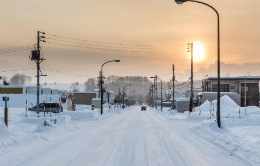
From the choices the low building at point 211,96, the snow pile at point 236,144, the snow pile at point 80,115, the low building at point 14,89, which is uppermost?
the low building at point 14,89

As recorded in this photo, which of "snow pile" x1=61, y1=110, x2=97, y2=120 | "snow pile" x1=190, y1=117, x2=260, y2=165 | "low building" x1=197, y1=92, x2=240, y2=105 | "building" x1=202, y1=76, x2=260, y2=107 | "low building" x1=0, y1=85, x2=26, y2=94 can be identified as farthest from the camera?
"low building" x1=0, y1=85, x2=26, y2=94

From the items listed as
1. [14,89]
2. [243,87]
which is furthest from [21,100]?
[243,87]

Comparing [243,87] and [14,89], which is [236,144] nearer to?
[243,87]

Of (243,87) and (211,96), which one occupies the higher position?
(243,87)

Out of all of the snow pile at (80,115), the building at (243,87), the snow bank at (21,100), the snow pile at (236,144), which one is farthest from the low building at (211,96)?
the snow pile at (236,144)

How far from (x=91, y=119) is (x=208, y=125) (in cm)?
1839

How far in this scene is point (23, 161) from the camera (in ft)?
30.9

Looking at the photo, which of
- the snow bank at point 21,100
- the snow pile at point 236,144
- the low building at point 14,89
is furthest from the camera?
the low building at point 14,89

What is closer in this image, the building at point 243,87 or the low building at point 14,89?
the building at point 243,87

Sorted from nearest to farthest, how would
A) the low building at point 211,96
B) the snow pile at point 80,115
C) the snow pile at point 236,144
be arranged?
1. the snow pile at point 236,144
2. the snow pile at point 80,115
3. the low building at point 211,96

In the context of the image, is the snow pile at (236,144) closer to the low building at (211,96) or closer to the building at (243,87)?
the low building at (211,96)

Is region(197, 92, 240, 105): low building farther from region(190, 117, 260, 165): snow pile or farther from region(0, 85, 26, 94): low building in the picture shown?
region(0, 85, 26, 94): low building

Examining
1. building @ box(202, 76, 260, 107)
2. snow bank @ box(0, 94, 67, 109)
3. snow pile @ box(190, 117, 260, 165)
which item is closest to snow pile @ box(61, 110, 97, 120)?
snow pile @ box(190, 117, 260, 165)

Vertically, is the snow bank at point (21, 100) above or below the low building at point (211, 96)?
below
